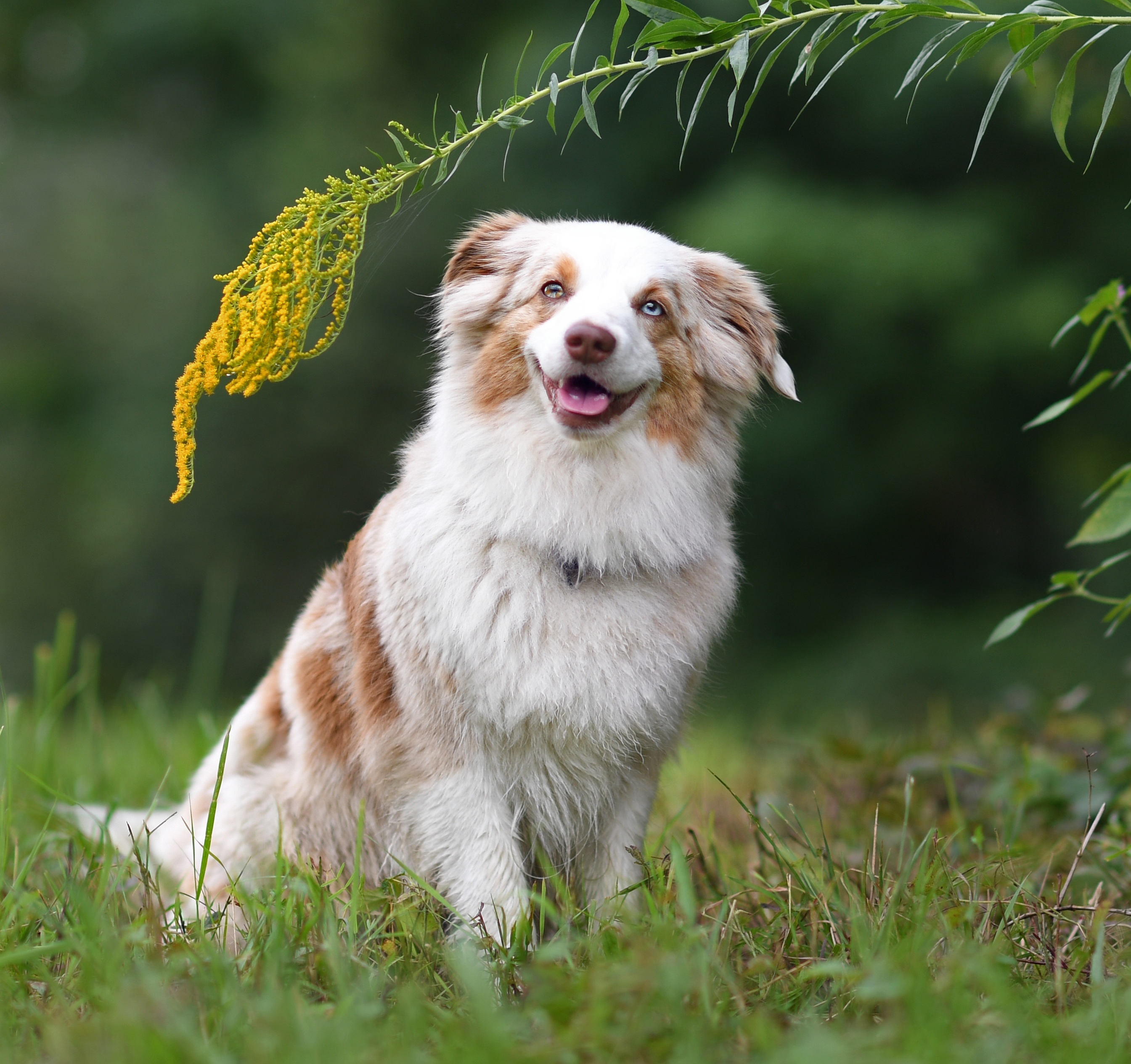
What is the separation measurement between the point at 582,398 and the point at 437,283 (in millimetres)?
5509

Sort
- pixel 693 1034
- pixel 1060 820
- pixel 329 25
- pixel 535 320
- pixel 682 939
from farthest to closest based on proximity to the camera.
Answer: pixel 329 25 < pixel 1060 820 < pixel 535 320 < pixel 682 939 < pixel 693 1034

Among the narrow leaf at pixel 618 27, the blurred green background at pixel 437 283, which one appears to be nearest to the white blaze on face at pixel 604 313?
the narrow leaf at pixel 618 27

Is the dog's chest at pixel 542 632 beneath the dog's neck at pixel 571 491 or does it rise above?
beneath

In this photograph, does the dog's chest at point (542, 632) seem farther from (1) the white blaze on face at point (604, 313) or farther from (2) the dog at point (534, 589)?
(1) the white blaze on face at point (604, 313)

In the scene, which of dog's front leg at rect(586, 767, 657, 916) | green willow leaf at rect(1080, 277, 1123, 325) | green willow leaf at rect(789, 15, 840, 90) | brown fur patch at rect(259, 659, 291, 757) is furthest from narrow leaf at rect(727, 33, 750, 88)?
brown fur patch at rect(259, 659, 291, 757)

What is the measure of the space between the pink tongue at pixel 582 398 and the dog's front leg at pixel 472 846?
83 cm

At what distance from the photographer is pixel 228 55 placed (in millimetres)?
9008

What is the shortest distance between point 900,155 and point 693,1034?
646 cm

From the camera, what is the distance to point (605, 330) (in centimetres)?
242

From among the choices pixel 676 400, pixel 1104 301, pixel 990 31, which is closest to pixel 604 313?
pixel 676 400

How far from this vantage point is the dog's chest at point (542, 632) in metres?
2.49

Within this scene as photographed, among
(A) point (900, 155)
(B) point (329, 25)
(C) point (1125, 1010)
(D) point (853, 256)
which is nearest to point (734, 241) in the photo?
(D) point (853, 256)

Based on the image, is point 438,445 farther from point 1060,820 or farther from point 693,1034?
point 1060,820

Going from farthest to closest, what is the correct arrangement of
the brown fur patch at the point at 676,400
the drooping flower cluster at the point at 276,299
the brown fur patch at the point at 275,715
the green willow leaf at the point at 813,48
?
the brown fur patch at the point at 275,715, the brown fur patch at the point at 676,400, the drooping flower cluster at the point at 276,299, the green willow leaf at the point at 813,48
